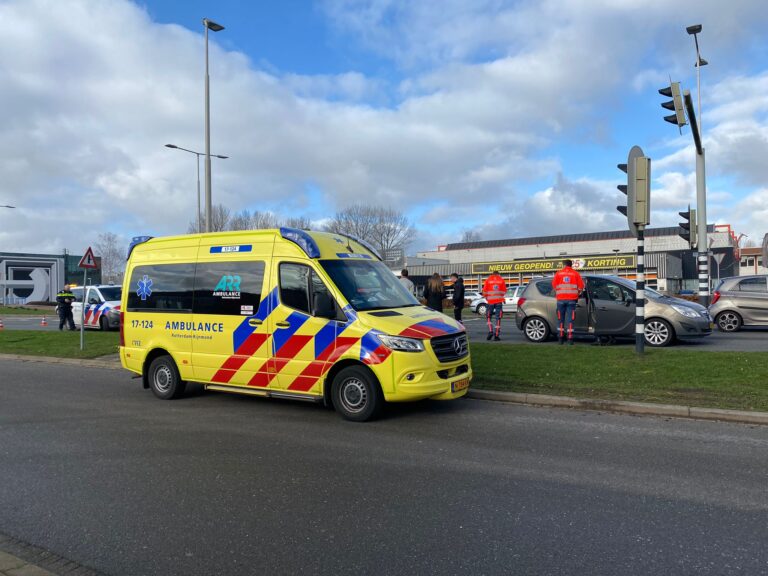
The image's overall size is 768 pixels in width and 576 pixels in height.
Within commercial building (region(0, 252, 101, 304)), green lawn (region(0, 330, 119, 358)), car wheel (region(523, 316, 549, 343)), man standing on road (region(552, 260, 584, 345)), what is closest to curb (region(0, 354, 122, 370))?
green lawn (region(0, 330, 119, 358))

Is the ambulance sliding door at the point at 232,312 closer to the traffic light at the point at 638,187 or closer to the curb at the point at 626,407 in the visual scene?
the curb at the point at 626,407

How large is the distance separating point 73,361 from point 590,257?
53.5 m

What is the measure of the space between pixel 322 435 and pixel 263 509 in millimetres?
2287

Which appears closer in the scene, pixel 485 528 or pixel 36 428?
pixel 485 528

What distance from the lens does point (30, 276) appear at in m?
71.1

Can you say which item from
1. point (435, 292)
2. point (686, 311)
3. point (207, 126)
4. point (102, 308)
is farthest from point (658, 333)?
point (102, 308)

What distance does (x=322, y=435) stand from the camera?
6.86 metres

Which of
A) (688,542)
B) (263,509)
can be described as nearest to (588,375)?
(688,542)

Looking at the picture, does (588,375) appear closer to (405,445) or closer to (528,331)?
(405,445)

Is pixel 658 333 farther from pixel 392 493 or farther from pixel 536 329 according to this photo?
pixel 392 493

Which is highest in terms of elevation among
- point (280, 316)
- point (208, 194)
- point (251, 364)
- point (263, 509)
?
point (208, 194)

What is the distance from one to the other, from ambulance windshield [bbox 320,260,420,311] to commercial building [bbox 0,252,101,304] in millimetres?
68327

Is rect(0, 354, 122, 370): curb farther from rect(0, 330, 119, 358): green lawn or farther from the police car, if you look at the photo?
the police car

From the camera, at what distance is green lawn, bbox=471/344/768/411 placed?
8.05 metres
